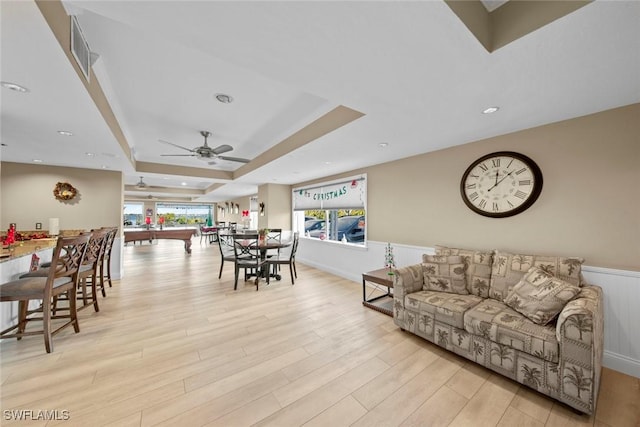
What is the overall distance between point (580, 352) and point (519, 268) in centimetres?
91

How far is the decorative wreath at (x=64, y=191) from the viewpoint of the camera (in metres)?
4.25

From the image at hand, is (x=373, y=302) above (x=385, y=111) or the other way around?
the other way around

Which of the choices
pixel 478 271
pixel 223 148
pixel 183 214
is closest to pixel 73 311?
pixel 223 148

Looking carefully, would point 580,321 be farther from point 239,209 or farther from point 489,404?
point 239,209

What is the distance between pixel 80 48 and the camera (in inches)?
60.5

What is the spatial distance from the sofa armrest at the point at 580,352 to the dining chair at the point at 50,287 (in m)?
4.16

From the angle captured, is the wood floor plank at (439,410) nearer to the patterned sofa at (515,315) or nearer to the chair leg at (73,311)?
the patterned sofa at (515,315)

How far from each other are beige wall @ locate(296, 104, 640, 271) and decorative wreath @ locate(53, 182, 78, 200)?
6.47 metres

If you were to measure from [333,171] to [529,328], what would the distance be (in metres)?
3.86

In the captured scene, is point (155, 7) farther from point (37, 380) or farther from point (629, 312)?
point (629, 312)

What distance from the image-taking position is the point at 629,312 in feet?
6.56

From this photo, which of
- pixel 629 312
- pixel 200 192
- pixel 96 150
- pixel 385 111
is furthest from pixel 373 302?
pixel 200 192

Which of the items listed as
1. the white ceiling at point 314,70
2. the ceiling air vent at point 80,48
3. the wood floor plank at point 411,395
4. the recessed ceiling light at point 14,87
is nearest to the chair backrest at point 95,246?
the white ceiling at point 314,70

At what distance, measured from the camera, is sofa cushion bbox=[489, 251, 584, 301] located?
210 centimetres
